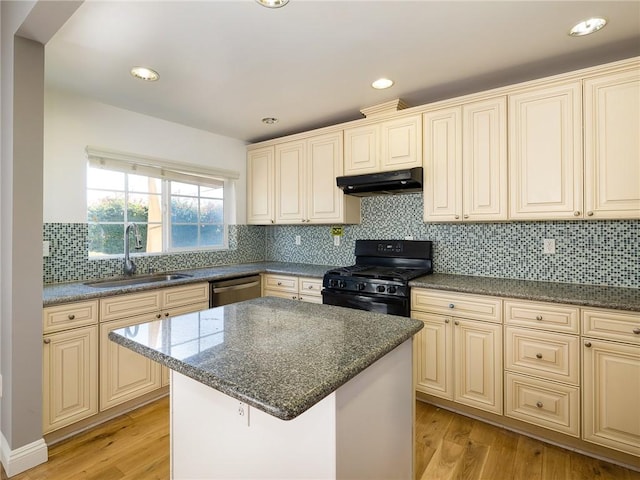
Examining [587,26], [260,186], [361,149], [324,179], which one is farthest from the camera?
[260,186]

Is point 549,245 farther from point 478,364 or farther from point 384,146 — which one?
point 384,146

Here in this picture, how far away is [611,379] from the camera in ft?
5.99

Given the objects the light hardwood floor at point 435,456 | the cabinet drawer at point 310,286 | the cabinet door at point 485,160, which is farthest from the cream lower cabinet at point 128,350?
the cabinet door at point 485,160

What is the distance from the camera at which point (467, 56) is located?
6.84 feet

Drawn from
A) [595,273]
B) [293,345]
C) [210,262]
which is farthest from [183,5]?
[595,273]

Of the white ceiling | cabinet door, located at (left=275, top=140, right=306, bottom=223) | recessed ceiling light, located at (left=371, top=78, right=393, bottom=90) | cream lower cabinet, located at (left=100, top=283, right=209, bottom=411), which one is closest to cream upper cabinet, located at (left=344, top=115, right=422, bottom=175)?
the white ceiling

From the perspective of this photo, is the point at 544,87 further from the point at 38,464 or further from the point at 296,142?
the point at 38,464

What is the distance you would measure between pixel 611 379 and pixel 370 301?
146cm

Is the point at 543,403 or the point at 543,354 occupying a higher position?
the point at 543,354

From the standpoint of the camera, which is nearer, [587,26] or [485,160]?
[587,26]

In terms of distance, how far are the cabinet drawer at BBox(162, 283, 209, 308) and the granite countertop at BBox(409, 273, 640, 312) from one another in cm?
172

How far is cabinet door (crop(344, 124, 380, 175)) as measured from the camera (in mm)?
2922

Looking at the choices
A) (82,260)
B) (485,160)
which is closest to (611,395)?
(485,160)

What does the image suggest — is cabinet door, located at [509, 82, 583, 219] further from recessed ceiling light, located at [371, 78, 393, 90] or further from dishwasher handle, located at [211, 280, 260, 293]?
dishwasher handle, located at [211, 280, 260, 293]
